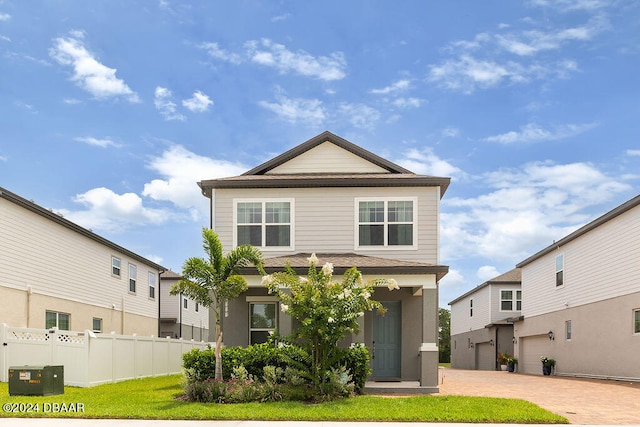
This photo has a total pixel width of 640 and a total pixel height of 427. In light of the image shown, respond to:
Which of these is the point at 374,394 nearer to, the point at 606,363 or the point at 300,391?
the point at 300,391

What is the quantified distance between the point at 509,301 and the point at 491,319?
1.71m

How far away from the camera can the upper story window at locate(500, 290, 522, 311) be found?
139ft

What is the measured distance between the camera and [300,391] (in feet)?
49.3

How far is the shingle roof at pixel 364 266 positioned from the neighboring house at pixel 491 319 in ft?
71.5

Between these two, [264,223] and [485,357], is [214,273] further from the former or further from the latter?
[485,357]

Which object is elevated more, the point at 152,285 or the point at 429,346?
the point at 152,285

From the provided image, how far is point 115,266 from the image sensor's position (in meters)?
29.8

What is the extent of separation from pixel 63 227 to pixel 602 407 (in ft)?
64.4

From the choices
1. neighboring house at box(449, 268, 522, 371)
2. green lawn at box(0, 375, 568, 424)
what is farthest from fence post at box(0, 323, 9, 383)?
neighboring house at box(449, 268, 522, 371)

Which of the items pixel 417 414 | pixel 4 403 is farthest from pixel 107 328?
pixel 417 414

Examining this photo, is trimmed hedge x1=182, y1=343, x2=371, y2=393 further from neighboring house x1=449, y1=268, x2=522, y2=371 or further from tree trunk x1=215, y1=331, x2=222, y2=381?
neighboring house x1=449, y1=268, x2=522, y2=371

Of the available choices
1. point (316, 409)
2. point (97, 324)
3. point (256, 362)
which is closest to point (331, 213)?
point (256, 362)

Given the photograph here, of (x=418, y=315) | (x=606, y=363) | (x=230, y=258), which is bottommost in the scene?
(x=606, y=363)

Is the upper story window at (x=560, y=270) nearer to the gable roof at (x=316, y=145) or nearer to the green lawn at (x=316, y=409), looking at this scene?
the gable roof at (x=316, y=145)
